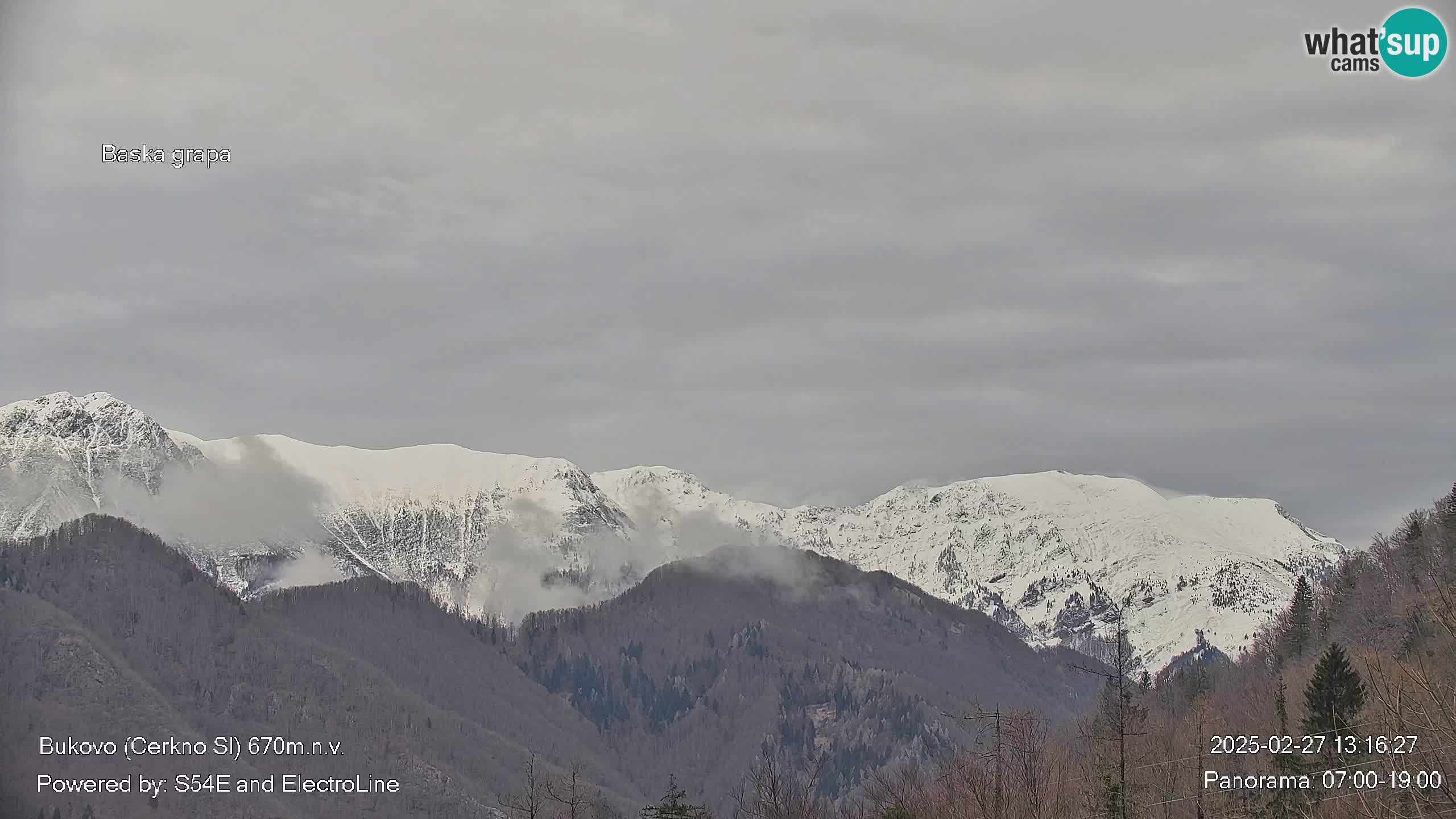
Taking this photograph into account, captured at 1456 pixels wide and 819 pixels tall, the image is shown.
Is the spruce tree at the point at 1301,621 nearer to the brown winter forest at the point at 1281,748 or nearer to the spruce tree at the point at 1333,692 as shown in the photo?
the brown winter forest at the point at 1281,748

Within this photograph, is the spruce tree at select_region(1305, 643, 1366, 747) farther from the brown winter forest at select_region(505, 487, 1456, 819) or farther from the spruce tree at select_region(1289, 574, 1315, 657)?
the spruce tree at select_region(1289, 574, 1315, 657)

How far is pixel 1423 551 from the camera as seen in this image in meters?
169

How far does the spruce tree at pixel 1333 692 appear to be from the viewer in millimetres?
88375

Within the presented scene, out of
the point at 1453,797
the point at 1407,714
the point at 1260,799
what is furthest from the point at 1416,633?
the point at 1453,797

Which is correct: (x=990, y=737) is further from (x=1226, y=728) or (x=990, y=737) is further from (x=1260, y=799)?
(x=1226, y=728)

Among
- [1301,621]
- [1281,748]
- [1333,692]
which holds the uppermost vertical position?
[1301,621]

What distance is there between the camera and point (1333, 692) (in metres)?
93.2

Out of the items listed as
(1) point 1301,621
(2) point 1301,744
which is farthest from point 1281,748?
(1) point 1301,621

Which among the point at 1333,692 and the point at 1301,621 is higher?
the point at 1301,621

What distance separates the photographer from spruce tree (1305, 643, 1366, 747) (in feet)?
290

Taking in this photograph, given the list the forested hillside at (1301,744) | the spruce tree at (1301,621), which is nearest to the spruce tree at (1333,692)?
the forested hillside at (1301,744)

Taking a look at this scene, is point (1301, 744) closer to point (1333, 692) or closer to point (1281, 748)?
point (1281, 748)

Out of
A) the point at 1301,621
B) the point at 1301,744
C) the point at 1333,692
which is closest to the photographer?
the point at 1301,744

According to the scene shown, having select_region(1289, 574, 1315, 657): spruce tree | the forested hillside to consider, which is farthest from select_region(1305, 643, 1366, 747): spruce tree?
select_region(1289, 574, 1315, 657): spruce tree
